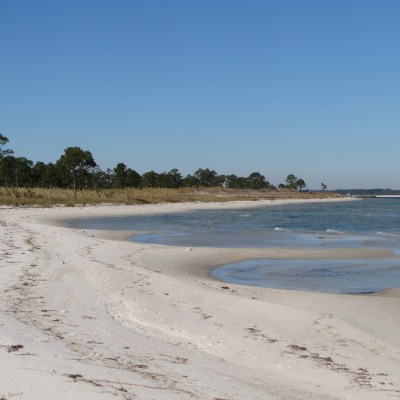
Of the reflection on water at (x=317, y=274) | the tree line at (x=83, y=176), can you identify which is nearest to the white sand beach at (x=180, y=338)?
the reflection on water at (x=317, y=274)

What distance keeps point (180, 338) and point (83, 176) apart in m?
64.8

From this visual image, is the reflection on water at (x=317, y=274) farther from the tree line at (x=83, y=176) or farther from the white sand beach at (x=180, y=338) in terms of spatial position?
the tree line at (x=83, y=176)

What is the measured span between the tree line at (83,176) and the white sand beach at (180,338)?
146ft

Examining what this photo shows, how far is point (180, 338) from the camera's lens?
7141 millimetres

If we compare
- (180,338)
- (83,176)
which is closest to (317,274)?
(180,338)

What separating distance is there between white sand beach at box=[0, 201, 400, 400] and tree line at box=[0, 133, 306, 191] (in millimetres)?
44564

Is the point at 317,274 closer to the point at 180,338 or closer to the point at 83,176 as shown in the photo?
the point at 180,338

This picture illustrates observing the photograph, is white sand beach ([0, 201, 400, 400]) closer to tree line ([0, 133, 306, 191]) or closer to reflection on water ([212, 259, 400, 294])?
reflection on water ([212, 259, 400, 294])

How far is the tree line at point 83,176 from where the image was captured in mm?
58759

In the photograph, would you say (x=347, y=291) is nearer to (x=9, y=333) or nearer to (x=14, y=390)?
(x=9, y=333)

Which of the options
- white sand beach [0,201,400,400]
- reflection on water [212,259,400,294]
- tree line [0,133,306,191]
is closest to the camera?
white sand beach [0,201,400,400]

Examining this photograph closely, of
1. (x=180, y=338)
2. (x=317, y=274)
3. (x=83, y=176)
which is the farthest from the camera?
(x=83, y=176)

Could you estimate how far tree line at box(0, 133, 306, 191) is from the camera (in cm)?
5876

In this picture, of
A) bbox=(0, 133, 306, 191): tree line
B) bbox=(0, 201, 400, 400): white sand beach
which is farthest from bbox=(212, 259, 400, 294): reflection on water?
bbox=(0, 133, 306, 191): tree line
